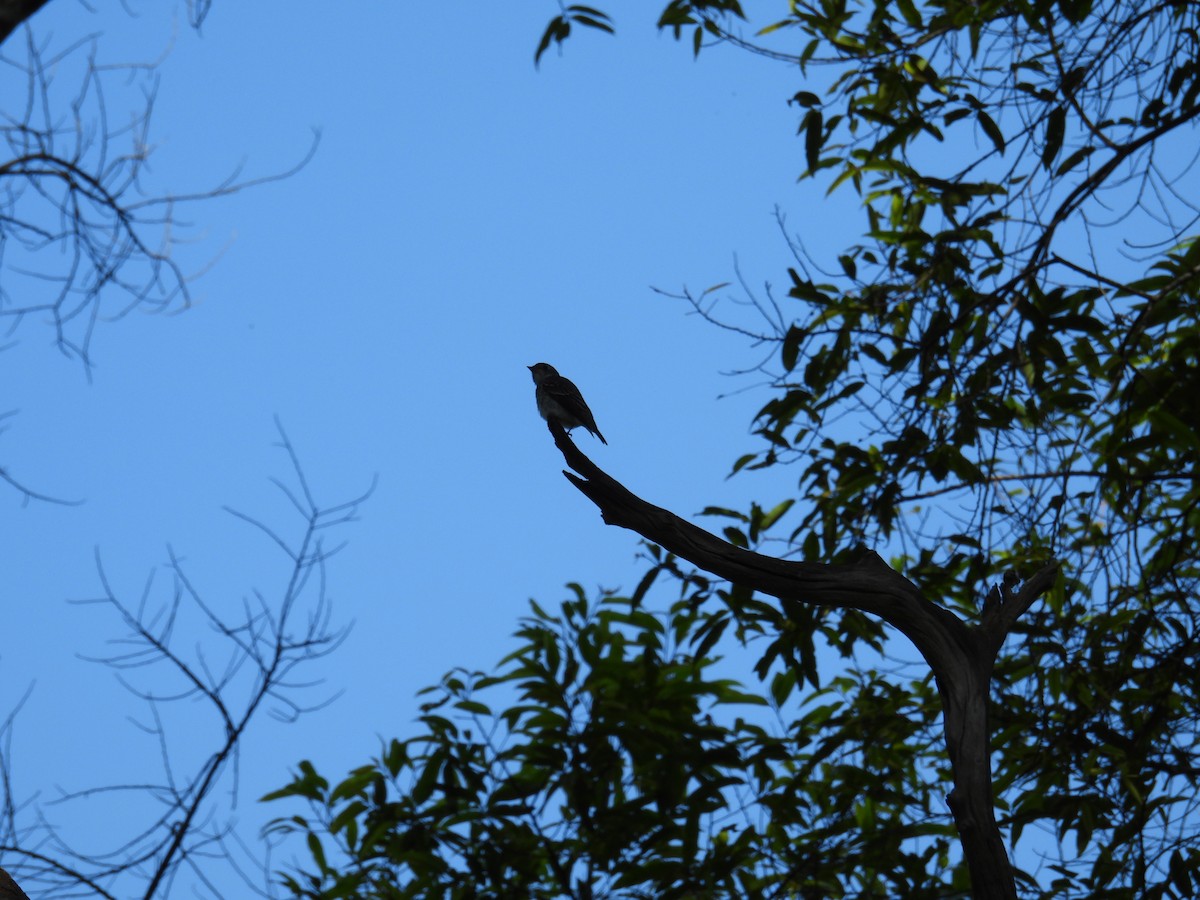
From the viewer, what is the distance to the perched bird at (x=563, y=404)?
14.7 ft

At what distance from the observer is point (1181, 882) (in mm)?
4184

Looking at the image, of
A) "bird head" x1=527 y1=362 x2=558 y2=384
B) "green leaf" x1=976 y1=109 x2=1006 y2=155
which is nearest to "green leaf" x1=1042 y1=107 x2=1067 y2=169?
"green leaf" x1=976 y1=109 x2=1006 y2=155

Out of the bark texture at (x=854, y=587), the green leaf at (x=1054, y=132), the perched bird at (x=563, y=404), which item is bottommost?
the bark texture at (x=854, y=587)

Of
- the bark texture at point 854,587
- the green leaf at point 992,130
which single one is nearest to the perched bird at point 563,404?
the bark texture at point 854,587

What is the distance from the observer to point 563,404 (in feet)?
14.7

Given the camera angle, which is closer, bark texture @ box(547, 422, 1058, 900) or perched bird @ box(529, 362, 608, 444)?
bark texture @ box(547, 422, 1058, 900)

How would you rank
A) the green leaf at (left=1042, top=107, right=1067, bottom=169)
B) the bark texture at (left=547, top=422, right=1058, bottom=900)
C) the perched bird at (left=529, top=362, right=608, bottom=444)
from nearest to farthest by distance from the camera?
the bark texture at (left=547, top=422, right=1058, bottom=900) → the perched bird at (left=529, top=362, right=608, bottom=444) → the green leaf at (left=1042, top=107, right=1067, bottom=169)

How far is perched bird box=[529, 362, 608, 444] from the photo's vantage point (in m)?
4.47

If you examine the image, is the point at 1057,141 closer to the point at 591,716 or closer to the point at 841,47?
the point at 841,47

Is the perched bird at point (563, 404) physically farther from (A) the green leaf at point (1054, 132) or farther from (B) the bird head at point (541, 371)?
(A) the green leaf at point (1054, 132)

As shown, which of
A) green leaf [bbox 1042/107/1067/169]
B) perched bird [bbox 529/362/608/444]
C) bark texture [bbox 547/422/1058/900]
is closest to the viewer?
bark texture [bbox 547/422/1058/900]

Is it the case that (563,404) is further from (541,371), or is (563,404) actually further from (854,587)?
(854,587)

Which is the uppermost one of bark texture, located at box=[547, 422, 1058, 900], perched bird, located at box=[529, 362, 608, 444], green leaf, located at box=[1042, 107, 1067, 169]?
green leaf, located at box=[1042, 107, 1067, 169]

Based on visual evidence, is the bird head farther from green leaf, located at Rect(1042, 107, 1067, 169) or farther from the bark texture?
green leaf, located at Rect(1042, 107, 1067, 169)
